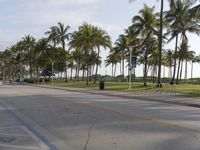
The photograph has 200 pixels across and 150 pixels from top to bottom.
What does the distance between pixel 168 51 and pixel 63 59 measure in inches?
1234

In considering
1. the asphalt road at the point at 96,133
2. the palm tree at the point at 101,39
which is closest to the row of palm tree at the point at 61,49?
the palm tree at the point at 101,39

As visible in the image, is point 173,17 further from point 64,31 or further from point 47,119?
point 47,119

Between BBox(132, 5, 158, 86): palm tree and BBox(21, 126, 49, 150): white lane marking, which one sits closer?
BBox(21, 126, 49, 150): white lane marking

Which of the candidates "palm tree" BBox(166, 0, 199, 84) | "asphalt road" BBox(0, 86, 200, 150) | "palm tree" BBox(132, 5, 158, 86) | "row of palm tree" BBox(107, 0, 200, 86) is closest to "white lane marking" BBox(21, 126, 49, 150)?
"asphalt road" BBox(0, 86, 200, 150)

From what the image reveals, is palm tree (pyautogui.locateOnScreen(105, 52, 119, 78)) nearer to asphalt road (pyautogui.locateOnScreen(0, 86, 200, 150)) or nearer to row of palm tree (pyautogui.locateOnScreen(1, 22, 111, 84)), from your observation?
row of palm tree (pyautogui.locateOnScreen(1, 22, 111, 84))

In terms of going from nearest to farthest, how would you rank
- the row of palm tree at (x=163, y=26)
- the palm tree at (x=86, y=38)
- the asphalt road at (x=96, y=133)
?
the asphalt road at (x=96, y=133), the row of palm tree at (x=163, y=26), the palm tree at (x=86, y=38)

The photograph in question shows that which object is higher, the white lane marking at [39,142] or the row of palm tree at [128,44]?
the row of palm tree at [128,44]

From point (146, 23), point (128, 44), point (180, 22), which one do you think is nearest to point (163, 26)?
point (146, 23)

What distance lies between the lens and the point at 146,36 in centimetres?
6009

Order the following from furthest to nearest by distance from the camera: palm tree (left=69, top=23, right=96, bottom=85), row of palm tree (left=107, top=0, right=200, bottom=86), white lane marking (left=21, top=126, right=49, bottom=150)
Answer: palm tree (left=69, top=23, right=96, bottom=85), row of palm tree (left=107, top=0, right=200, bottom=86), white lane marking (left=21, top=126, right=49, bottom=150)

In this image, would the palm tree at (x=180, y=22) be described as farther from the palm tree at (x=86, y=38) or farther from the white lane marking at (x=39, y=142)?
Result: the white lane marking at (x=39, y=142)

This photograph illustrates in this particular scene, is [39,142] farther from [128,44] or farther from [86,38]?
[128,44]

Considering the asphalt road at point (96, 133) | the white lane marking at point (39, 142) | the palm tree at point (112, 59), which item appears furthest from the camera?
the palm tree at point (112, 59)

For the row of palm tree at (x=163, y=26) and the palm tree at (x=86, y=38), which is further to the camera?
the palm tree at (x=86, y=38)
